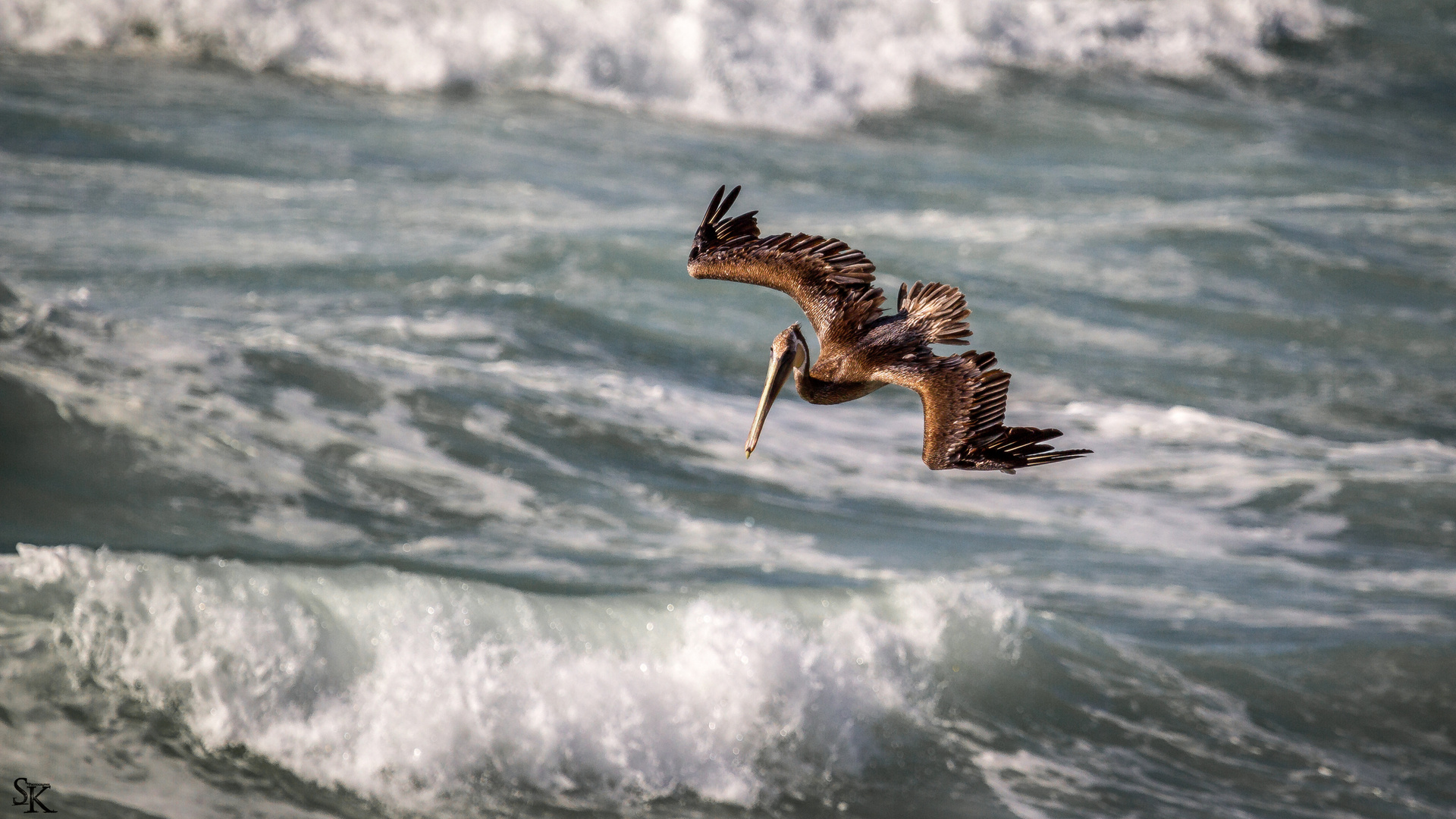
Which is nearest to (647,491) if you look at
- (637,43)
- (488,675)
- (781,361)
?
(488,675)

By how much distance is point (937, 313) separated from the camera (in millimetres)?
2088

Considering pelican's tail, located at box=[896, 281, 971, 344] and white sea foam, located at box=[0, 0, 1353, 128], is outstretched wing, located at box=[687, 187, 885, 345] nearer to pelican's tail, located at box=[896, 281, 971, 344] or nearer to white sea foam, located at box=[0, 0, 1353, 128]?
pelican's tail, located at box=[896, 281, 971, 344]

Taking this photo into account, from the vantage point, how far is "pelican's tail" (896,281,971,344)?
6.73ft

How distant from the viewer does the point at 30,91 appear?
53.6 feet

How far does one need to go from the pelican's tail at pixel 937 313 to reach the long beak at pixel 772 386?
0.24 m

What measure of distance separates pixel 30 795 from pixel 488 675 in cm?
181

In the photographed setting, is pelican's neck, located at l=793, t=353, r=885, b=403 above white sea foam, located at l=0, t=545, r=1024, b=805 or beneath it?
above

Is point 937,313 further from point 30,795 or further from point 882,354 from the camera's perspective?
point 30,795

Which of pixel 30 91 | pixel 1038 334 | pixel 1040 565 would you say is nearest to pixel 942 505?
pixel 1040 565

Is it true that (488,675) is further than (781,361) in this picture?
Yes

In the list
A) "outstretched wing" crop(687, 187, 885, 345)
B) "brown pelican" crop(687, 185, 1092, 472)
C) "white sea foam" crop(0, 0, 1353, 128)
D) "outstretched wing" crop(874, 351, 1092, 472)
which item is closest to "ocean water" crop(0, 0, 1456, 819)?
"white sea foam" crop(0, 0, 1353, 128)

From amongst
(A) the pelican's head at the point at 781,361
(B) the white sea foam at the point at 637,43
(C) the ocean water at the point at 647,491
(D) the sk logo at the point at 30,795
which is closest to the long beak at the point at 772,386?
(A) the pelican's head at the point at 781,361

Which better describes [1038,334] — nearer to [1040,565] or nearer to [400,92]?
[1040,565]

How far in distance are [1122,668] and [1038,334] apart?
551 cm
